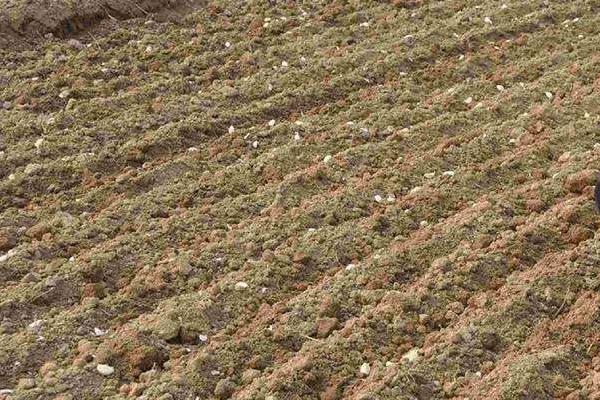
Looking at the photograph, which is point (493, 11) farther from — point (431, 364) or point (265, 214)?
point (431, 364)

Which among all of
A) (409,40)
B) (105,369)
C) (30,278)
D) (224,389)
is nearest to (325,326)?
(224,389)

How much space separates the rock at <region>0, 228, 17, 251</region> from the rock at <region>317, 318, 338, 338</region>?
140 cm

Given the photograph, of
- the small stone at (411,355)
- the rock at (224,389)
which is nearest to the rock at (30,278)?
the rock at (224,389)

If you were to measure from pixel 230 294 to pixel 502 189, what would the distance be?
1.40m

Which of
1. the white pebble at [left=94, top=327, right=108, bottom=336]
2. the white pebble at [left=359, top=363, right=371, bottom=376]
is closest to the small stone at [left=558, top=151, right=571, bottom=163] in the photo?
the white pebble at [left=359, top=363, right=371, bottom=376]

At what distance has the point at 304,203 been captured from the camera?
13.8 feet

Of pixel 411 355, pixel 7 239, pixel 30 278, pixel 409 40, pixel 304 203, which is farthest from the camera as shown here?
pixel 409 40

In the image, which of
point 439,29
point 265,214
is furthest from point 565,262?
point 439,29

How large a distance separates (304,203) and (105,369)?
4.12 ft

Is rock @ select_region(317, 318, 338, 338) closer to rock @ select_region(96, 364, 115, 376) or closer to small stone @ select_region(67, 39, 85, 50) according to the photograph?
rock @ select_region(96, 364, 115, 376)

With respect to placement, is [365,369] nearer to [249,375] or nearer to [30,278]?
[249,375]

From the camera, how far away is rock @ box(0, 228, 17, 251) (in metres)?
3.97

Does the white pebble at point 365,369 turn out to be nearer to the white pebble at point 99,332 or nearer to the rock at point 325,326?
the rock at point 325,326

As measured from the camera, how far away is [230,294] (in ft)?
12.1
